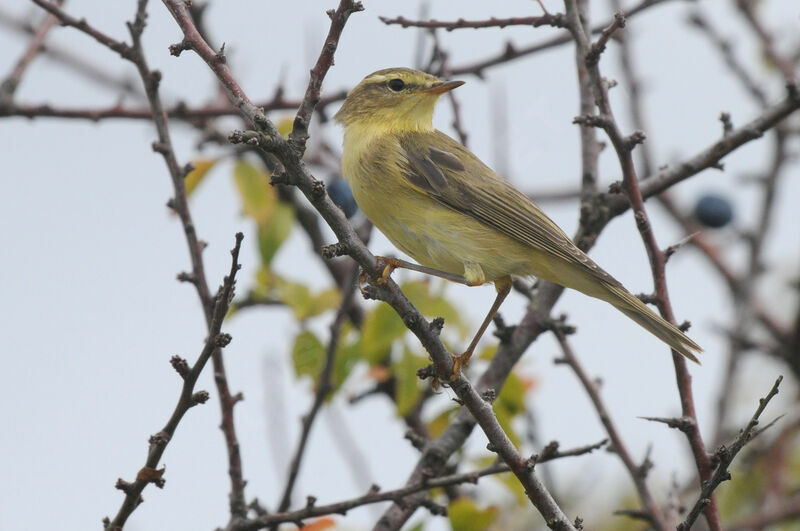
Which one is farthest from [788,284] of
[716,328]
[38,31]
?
[38,31]

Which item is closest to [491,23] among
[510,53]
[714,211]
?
[510,53]

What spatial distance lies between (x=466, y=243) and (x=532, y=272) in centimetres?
41

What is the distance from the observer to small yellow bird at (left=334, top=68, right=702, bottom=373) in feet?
15.6

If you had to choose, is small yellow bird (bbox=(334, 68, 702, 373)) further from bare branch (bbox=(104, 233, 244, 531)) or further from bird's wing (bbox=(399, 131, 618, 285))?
bare branch (bbox=(104, 233, 244, 531))

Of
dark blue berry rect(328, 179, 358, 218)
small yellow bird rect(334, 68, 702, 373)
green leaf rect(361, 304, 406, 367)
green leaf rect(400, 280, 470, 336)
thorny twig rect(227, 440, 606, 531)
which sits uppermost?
dark blue berry rect(328, 179, 358, 218)

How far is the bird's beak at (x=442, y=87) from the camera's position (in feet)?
17.2

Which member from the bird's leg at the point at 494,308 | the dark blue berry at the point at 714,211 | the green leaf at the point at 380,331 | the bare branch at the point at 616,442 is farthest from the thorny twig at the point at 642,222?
the dark blue berry at the point at 714,211

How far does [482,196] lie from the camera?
518cm

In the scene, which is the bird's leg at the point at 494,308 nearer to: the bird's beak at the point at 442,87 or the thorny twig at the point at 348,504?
the thorny twig at the point at 348,504

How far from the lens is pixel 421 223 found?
4785 mm

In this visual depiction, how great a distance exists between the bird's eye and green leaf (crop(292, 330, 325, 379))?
1630mm

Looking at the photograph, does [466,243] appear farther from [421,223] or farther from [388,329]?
[388,329]

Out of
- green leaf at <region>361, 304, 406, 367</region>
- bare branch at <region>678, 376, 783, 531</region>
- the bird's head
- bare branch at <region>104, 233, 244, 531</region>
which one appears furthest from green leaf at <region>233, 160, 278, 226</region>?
bare branch at <region>678, 376, 783, 531</region>

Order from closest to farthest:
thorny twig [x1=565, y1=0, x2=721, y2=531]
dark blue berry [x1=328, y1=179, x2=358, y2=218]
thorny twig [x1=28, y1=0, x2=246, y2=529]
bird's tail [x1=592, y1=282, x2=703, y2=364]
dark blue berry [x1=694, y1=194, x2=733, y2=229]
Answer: thorny twig [x1=565, y1=0, x2=721, y2=531] → thorny twig [x1=28, y1=0, x2=246, y2=529] → bird's tail [x1=592, y1=282, x2=703, y2=364] → dark blue berry [x1=328, y1=179, x2=358, y2=218] → dark blue berry [x1=694, y1=194, x2=733, y2=229]
